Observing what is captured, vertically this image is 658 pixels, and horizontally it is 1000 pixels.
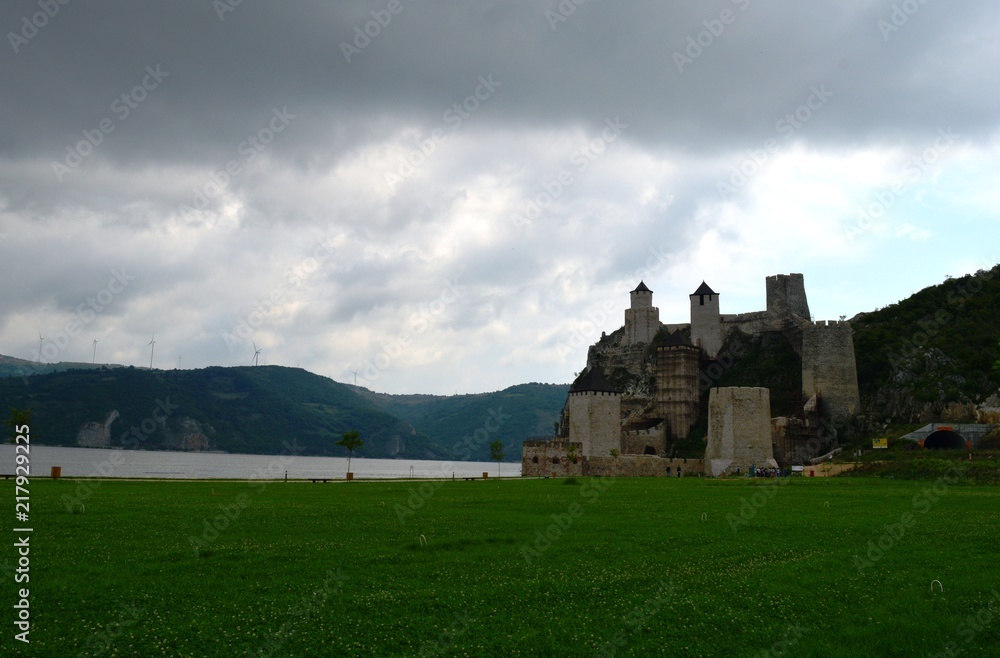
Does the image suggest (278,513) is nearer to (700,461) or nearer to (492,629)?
(492,629)

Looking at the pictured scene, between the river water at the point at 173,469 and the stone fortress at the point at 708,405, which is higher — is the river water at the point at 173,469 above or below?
Answer: below

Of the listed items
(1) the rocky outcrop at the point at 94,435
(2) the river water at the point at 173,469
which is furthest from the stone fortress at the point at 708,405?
(1) the rocky outcrop at the point at 94,435

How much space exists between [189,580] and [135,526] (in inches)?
267

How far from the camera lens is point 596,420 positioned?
238 feet

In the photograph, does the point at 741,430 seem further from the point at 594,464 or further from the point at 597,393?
the point at 597,393

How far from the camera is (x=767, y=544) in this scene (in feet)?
54.7

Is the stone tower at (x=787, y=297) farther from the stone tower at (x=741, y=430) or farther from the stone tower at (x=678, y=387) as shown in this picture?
the stone tower at (x=741, y=430)

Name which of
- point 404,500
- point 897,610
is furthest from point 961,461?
point 897,610

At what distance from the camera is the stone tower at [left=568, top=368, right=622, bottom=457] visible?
72.4 m

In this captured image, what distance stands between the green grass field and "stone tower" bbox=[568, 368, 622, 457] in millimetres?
50787

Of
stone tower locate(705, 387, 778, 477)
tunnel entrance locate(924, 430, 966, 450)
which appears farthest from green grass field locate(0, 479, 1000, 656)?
stone tower locate(705, 387, 778, 477)

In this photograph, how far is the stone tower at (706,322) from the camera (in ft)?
306

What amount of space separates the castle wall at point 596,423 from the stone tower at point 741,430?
11.3 m

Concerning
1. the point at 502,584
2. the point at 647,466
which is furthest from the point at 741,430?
the point at 502,584
